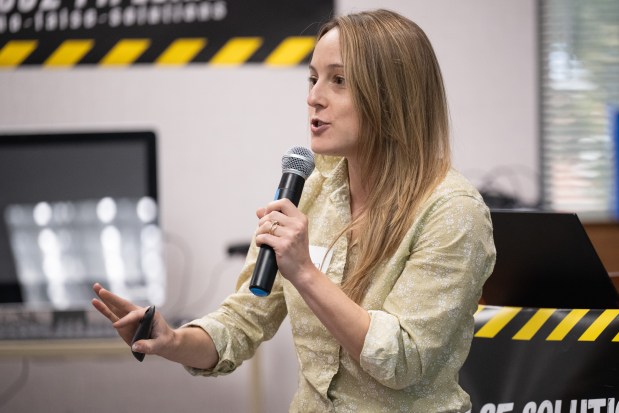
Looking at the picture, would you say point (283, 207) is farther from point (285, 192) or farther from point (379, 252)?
point (379, 252)

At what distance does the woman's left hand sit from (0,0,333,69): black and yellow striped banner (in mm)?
2333

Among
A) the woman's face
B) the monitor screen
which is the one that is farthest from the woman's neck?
the monitor screen

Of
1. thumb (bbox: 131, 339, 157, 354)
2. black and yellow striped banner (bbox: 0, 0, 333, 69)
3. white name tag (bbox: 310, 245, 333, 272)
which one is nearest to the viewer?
thumb (bbox: 131, 339, 157, 354)

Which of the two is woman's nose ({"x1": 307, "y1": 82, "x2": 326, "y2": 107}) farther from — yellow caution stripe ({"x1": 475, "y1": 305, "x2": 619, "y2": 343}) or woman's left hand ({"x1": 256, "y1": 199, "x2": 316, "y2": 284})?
yellow caution stripe ({"x1": 475, "y1": 305, "x2": 619, "y2": 343})

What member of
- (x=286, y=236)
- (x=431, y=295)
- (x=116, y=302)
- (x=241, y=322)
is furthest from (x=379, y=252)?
(x=116, y=302)

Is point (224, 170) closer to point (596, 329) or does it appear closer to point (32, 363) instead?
point (32, 363)

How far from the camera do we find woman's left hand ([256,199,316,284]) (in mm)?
1271

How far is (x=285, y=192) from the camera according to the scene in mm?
1375

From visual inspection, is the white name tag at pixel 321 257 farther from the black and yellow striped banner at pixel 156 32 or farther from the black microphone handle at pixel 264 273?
the black and yellow striped banner at pixel 156 32

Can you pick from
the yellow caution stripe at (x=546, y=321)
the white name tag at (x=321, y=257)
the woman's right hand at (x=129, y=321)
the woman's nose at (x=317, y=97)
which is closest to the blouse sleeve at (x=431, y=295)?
the white name tag at (x=321, y=257)

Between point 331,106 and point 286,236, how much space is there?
0.96ft

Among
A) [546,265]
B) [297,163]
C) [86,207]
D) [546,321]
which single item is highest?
[297,163]

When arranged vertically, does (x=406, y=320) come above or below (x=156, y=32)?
below

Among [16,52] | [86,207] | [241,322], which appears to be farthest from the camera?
[16,52]
